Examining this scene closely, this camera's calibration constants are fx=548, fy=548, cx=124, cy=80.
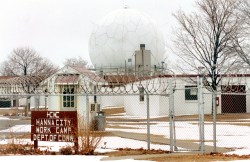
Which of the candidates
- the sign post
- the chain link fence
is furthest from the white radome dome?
the sign post

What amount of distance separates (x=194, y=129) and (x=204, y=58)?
501 inches

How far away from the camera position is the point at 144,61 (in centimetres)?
4716

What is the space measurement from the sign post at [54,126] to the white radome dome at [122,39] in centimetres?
4002

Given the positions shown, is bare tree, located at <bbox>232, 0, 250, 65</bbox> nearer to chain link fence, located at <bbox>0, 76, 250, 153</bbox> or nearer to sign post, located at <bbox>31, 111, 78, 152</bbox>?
chain link fence, located at <bbox>0, 76, 250, 153</bbox>

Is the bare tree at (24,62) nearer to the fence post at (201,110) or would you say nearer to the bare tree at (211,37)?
the bare tree at (211,37)

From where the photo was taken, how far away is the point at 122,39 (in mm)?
59344

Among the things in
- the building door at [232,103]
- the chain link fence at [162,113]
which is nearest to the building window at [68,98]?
the chain link fence at [162,113]

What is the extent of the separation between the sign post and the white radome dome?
40.0 meters

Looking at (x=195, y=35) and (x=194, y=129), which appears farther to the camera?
(x=195, y=35)

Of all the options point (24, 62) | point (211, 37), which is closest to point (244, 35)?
point (211, 37)

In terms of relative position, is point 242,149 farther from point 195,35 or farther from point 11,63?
point 11,63

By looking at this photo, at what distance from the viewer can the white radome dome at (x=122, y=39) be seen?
59.3m

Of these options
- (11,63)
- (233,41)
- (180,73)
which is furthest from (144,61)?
(11,63)

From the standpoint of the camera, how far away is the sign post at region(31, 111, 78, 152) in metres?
17.8
